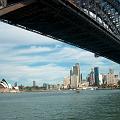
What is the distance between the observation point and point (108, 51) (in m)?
86.4

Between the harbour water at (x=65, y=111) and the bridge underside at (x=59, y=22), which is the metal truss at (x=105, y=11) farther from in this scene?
the harbour water at (x=65, y=111)

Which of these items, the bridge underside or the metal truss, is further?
the metal truss

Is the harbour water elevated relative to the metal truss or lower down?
lower down

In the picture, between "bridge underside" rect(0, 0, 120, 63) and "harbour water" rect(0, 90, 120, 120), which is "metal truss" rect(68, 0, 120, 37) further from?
"harbour water" rect(0, 90, 120, 120)

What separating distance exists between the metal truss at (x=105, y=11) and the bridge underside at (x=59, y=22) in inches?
43.8

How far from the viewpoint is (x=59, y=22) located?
5025cm

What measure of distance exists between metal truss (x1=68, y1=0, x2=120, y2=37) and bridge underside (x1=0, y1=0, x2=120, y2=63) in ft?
3.65

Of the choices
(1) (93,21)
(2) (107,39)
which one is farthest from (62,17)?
(2) (107,39)

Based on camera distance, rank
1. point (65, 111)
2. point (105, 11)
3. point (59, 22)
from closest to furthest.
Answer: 1. point (59, 22)
2. point (65, 111)
3. point (105, 11)

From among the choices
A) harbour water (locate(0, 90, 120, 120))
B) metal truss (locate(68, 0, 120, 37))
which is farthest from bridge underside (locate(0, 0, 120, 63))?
harbour water (locate(0, 90, 120, 120))

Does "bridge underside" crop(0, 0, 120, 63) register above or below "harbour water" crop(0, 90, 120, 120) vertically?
above

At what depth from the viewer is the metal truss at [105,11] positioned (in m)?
49.2

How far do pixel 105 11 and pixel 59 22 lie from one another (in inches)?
594

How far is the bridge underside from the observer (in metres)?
39.7
